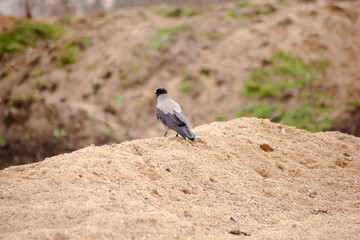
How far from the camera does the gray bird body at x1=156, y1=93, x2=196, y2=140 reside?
5.25 m

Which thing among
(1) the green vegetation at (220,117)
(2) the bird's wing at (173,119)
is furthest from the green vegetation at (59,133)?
(2) the bird's wing at (173,119)

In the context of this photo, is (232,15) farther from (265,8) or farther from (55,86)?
(55,86)

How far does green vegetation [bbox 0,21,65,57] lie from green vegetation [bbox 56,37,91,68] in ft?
3.32

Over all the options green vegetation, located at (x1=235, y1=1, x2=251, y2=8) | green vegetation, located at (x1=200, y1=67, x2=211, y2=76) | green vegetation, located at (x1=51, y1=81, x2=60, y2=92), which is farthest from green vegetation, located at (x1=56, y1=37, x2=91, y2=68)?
green vegetation, located at (x1=235, y1=1, x2=251, y2=8)

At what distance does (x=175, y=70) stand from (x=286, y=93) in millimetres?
3662

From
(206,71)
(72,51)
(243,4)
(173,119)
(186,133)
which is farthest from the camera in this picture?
(243,4)

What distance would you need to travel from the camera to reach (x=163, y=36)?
14.7 meters

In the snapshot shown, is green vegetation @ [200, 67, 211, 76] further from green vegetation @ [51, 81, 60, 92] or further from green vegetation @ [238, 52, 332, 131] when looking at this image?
green vegetation @ [51, 81, 60, 92]

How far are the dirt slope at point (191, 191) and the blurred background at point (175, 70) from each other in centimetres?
610

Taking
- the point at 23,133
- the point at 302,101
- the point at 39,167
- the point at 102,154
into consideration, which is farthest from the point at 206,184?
the point at 23,133

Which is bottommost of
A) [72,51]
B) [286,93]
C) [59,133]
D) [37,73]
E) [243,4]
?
[59,133]

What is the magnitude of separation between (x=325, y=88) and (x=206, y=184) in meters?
8.83

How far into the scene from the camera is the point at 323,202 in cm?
443

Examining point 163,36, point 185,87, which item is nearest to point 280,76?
point 185,87
